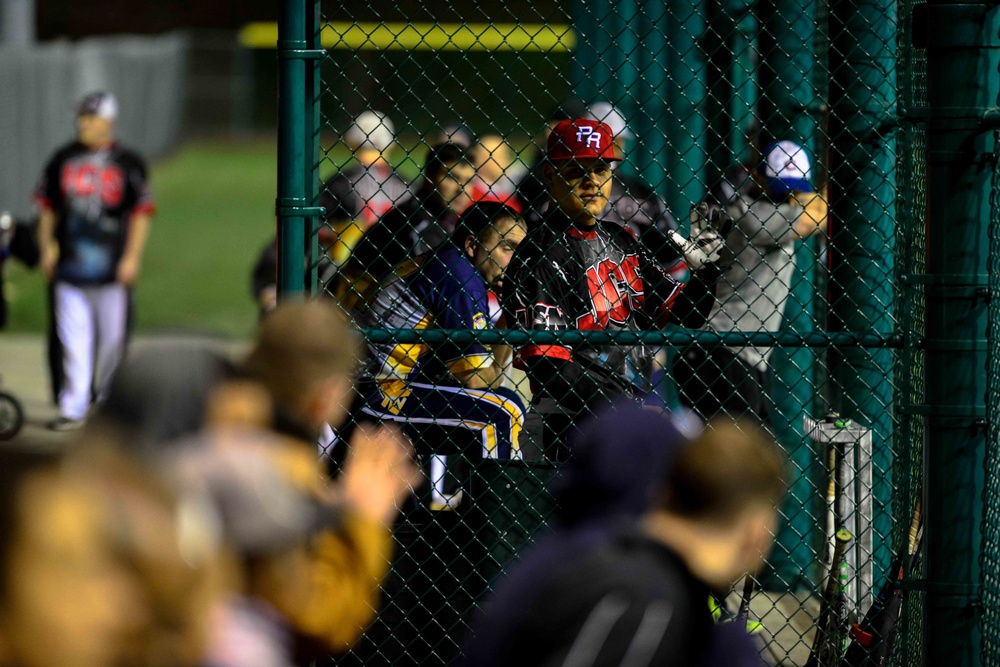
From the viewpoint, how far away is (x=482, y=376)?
541cm

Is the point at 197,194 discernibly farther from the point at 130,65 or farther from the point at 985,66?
the point at 985,66

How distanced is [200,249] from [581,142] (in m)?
19.2

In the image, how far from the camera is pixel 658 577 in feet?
8.32

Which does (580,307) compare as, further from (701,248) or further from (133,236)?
(133,236)

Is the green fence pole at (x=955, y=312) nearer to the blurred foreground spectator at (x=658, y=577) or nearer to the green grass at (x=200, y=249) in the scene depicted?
the blurred foreground spectator at (x=658, y=577)

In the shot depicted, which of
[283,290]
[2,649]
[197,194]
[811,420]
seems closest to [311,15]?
[283,290]

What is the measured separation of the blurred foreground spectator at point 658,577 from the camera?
8.20ft

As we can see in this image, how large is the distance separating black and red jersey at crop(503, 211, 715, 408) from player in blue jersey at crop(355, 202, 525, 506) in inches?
7.0

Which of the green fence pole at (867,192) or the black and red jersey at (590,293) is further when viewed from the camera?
the green fence pole at (867,192)

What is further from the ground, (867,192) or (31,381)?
(867,192)

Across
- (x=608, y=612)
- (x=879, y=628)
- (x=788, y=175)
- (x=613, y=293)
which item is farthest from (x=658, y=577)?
(x=788, y=175)

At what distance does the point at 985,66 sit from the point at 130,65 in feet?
102

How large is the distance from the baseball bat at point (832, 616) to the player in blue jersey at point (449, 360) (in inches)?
46.0

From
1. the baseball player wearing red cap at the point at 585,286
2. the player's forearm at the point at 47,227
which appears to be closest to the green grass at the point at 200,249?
the player's forearm at the point at 47,227
